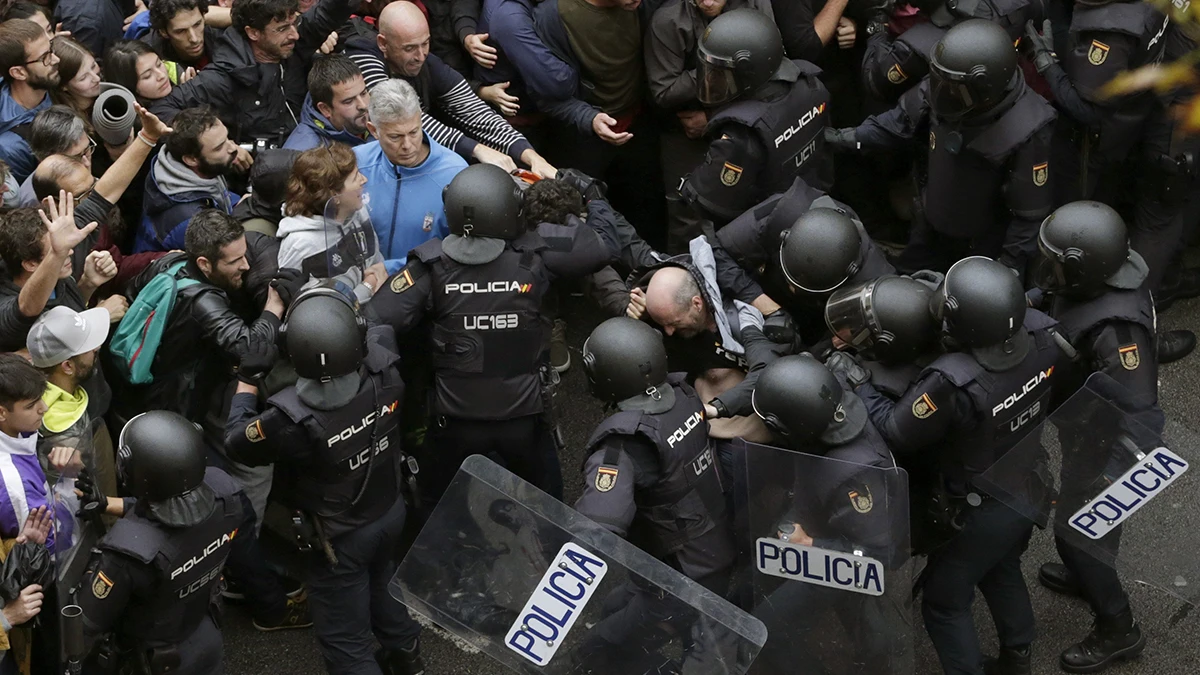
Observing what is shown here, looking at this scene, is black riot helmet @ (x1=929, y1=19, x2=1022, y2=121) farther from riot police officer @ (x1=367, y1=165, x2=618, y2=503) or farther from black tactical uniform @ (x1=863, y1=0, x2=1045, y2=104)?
riot police officer @ (x1=367, y1=165, x2=618, y2=503)

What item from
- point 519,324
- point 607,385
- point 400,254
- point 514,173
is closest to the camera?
point 607,385

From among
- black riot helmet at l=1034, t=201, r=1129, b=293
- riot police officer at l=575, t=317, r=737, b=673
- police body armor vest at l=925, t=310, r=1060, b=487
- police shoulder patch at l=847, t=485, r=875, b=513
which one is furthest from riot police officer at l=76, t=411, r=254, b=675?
black riot helmet at l=1034, t=201, r=1129, b=293

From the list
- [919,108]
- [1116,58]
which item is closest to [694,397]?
[919,108]

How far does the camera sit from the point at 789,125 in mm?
6344

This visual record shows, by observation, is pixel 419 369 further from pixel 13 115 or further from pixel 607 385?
pixel 13 115

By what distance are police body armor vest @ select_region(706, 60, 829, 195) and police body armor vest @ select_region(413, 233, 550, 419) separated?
1.28m

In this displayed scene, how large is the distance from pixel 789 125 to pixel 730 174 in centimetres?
35

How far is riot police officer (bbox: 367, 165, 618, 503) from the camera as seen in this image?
5445 millimetres

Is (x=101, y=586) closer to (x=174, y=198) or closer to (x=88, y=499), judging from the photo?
(x=88, y=499)

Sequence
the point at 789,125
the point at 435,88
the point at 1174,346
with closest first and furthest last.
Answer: the point at 789,125, the point at 435,88, the point at 1174,346

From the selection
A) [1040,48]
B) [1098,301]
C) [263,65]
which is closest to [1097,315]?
[1098,301]

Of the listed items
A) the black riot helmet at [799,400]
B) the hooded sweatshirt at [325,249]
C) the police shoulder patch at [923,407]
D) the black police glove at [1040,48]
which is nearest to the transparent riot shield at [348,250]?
the hooded sweatshirt at [325,249]

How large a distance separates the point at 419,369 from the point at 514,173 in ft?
3.52

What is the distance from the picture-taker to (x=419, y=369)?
19.7 feet
